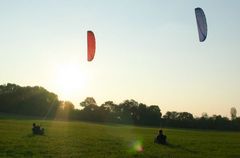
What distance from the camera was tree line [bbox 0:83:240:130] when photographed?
475 feet

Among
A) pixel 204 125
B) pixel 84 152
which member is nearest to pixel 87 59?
pixel 84 152

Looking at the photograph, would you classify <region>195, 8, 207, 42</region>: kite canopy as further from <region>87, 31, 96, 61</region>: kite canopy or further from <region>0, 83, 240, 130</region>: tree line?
<region>0, 83, 240, 130</region>: tree line

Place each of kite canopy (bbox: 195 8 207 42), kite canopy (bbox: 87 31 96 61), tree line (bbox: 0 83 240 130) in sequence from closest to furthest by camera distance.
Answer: kite canopy (bbox: 195 8 207 42) < kite canopy (bbox: 87 31 96 61) < tree line (bbox: 0 83 240 130)

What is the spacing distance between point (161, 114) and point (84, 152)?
14243 cm

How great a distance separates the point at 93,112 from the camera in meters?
157

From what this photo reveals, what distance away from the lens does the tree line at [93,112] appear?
144875 mm

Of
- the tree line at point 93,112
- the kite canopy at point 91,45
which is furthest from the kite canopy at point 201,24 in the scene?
the tree line at point 93,112

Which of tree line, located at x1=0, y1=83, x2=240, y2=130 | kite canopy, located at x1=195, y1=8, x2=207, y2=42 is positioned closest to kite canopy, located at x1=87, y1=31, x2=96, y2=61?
kite canopy, located at x1=195, y1=8, x2=207, y2=42

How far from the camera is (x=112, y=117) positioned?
534ft

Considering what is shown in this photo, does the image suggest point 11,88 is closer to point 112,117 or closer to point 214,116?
point 112,117

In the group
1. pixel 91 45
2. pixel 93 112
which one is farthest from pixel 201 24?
pixel 93 112

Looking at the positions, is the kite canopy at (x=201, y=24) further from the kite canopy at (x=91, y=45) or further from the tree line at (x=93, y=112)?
the tree line at (x=93, y=112)

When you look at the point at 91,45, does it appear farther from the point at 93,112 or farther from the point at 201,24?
the point at 93,112

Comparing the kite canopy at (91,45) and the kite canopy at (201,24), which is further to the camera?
the kite canopy at (91,45)
